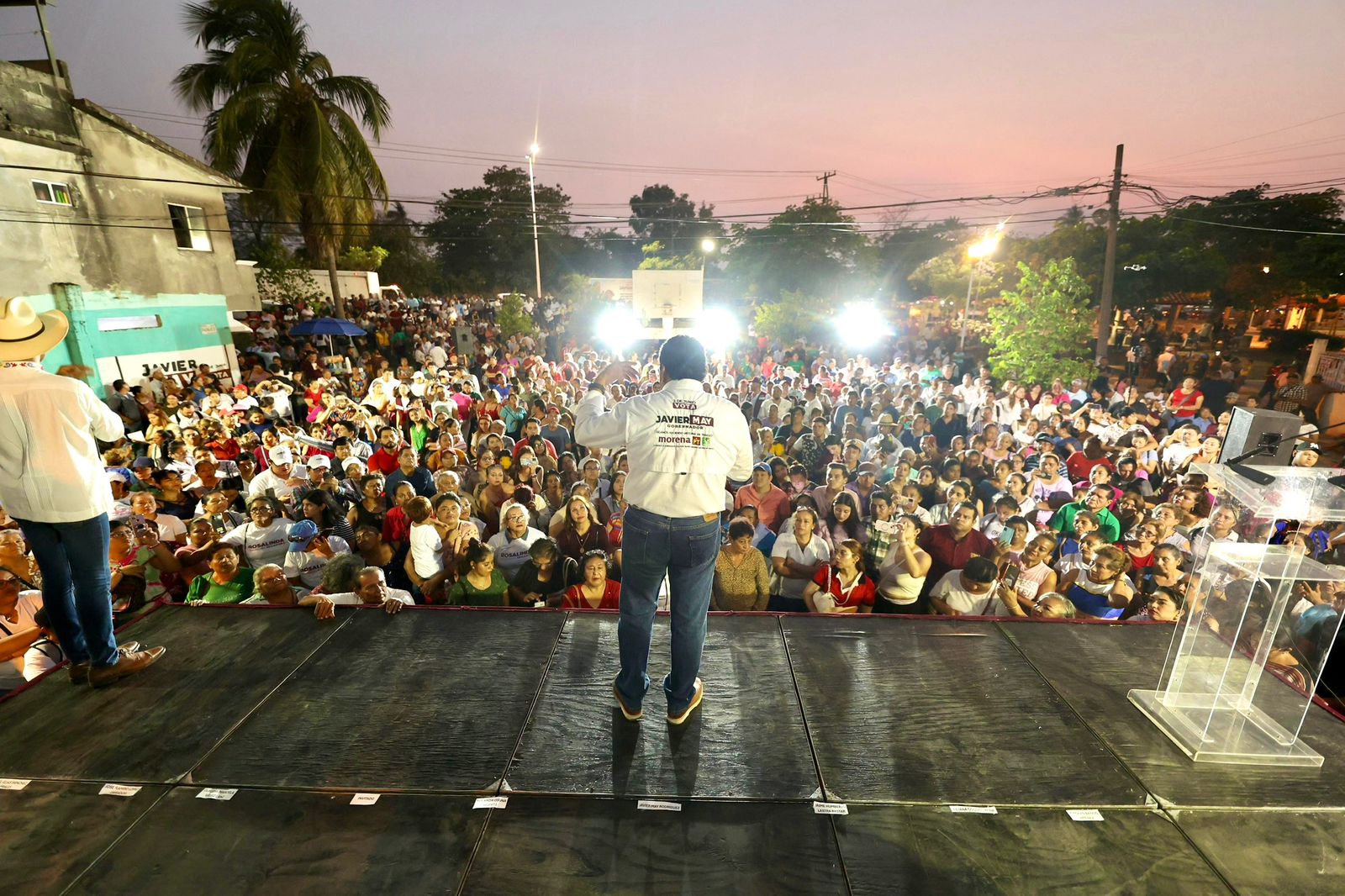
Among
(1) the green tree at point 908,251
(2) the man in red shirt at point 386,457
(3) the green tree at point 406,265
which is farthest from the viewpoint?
(1) the green tree at point 908,251

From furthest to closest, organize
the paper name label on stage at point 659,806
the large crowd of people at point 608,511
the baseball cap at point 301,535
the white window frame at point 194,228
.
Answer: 1. the white window frame at point 194,228
2. the baseball cap at point 301,535
3. the large crowd of people at point 608,511
4. the paper name label on stage at point 659,806

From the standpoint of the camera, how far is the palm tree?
15000 millimetres

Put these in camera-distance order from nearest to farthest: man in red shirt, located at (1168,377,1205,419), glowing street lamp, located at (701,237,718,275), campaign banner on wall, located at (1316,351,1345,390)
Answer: man in red shirt, located at (1168,377,1205,419), campaign banner on wall, located at (1316,351,1345,390), glowing street lamp, located at (701,237,718,275)

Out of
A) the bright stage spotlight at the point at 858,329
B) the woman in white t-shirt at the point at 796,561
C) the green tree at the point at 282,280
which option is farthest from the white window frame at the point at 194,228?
the bright stage spotlight at the point at 858,329

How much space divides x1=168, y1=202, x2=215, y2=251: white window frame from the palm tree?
1.56 meters

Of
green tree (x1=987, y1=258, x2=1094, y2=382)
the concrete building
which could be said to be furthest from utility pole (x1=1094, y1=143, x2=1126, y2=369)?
the concrete building

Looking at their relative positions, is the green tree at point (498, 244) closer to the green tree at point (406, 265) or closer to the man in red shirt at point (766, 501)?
the green tree at point (406, 265)

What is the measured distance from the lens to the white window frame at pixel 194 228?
13640mm

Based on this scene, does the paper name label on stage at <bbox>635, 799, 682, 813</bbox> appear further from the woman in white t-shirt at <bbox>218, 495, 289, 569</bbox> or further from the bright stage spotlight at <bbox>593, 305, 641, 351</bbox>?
the bright stage spotlight at <bbox>593, 305, 641, 351</bbox>

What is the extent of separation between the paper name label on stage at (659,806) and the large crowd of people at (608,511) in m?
1.27

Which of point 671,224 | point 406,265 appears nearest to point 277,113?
point 406,265

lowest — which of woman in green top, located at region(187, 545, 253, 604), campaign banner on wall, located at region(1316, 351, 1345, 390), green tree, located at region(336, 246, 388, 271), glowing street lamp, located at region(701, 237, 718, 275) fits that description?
woman in green top, located at region(187, 545, 253, 604)

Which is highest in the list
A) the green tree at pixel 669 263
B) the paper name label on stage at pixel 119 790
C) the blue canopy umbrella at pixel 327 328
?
the green tree at pixel 669 263

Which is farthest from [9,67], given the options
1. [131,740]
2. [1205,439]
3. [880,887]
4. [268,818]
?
[1205,439]
